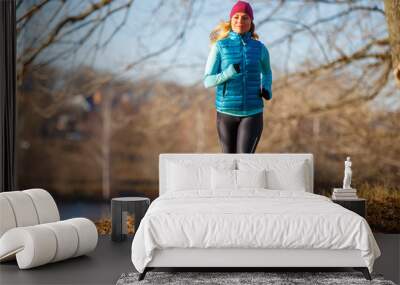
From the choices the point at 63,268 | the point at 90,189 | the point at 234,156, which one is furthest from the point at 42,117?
the point at 63,268

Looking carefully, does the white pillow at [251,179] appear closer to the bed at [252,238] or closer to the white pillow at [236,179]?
the white pillow at [236,179]

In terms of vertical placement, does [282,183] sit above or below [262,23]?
below

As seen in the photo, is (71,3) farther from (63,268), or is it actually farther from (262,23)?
(63,268)

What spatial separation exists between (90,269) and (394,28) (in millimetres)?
4484

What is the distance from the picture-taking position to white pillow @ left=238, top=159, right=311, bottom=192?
6359 mm

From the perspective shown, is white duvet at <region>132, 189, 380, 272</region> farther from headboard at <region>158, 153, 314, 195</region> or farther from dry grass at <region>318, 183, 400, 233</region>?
dry grass at <region>318, 183, 400, 233</region>

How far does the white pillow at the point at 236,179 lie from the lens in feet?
20.5

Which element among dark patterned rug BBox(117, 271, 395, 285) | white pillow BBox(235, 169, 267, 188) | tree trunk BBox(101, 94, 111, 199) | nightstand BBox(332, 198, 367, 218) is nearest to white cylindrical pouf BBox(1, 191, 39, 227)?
dark patterned rug BBox(117, 271, 395, 285)

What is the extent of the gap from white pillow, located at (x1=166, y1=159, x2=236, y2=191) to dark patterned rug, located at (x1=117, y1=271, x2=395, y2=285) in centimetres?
151

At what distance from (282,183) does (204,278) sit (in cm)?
187

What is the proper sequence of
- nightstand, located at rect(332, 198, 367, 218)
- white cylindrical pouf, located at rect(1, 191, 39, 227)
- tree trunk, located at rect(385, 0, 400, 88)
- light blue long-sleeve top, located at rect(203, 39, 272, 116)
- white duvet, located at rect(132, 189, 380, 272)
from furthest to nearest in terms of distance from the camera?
tree trunk, located at rect(385, 0, 400, 88) < light blue long-sleeve top, located at rect(203, 39, 272, 116) < nightstand, located at rect(332, 198, 367, 218) < white cylindrical pouf, located at rect(1, 191, 39, 227) < white duvet, located at rect(132, 189, 380, 272)

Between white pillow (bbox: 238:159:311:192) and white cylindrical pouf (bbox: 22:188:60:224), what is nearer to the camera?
white cylindrical pouf (bbox: 22:188:60:224)

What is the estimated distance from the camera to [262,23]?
802cm

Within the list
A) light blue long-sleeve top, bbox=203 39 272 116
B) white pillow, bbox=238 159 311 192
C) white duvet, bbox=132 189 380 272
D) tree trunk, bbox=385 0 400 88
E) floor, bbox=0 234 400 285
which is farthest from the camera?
tree trunk, bbox=385 0 400 88
